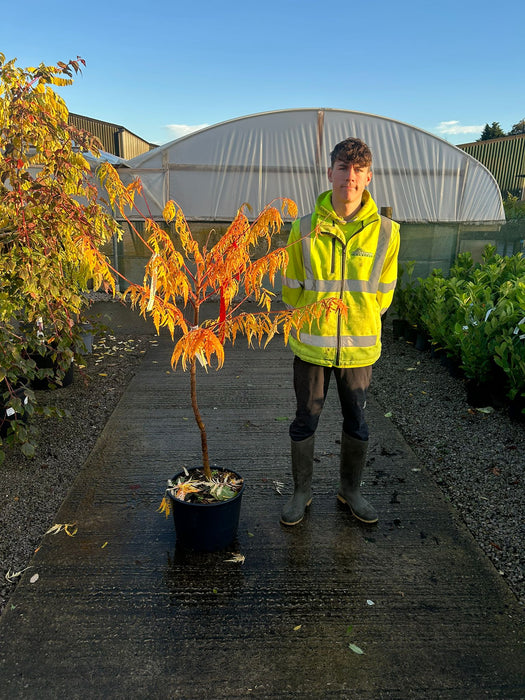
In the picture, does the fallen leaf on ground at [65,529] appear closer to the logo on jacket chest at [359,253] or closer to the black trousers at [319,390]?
the black trousers at [319,390]

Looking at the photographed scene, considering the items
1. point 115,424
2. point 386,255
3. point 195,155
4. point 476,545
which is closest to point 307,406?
point 386,255

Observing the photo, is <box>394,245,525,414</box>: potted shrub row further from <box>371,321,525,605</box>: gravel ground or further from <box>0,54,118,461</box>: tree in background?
<box>0,54,118,461</box>: tree in background

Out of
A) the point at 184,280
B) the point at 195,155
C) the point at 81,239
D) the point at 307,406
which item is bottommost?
the point at 307,406

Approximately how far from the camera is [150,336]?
26.6 ft

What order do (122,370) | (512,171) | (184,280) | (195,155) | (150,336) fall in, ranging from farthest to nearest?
1. (512,171)
2. (195,155)
3. (150,336)
4. (122,370)
5. (184,280)

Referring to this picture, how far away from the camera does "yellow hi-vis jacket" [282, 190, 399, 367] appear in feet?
9.04

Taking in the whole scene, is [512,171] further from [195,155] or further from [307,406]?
[307,406]

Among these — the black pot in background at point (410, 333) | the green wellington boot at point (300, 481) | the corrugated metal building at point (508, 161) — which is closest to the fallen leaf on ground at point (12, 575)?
the green wellington boot at point (300, 481)

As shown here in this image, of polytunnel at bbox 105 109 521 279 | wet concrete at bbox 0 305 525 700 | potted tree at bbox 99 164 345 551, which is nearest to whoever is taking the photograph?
wet concrete at bbox 0 305 525 700

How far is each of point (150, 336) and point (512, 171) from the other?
1873cm

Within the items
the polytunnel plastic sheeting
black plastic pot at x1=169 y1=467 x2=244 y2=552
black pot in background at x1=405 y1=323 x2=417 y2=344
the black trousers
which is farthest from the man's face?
the polytunnel plastic sheeting

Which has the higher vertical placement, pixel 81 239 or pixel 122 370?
pixel 81 239

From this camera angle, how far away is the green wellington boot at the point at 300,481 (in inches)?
120

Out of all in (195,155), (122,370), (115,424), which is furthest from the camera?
(195,155)
